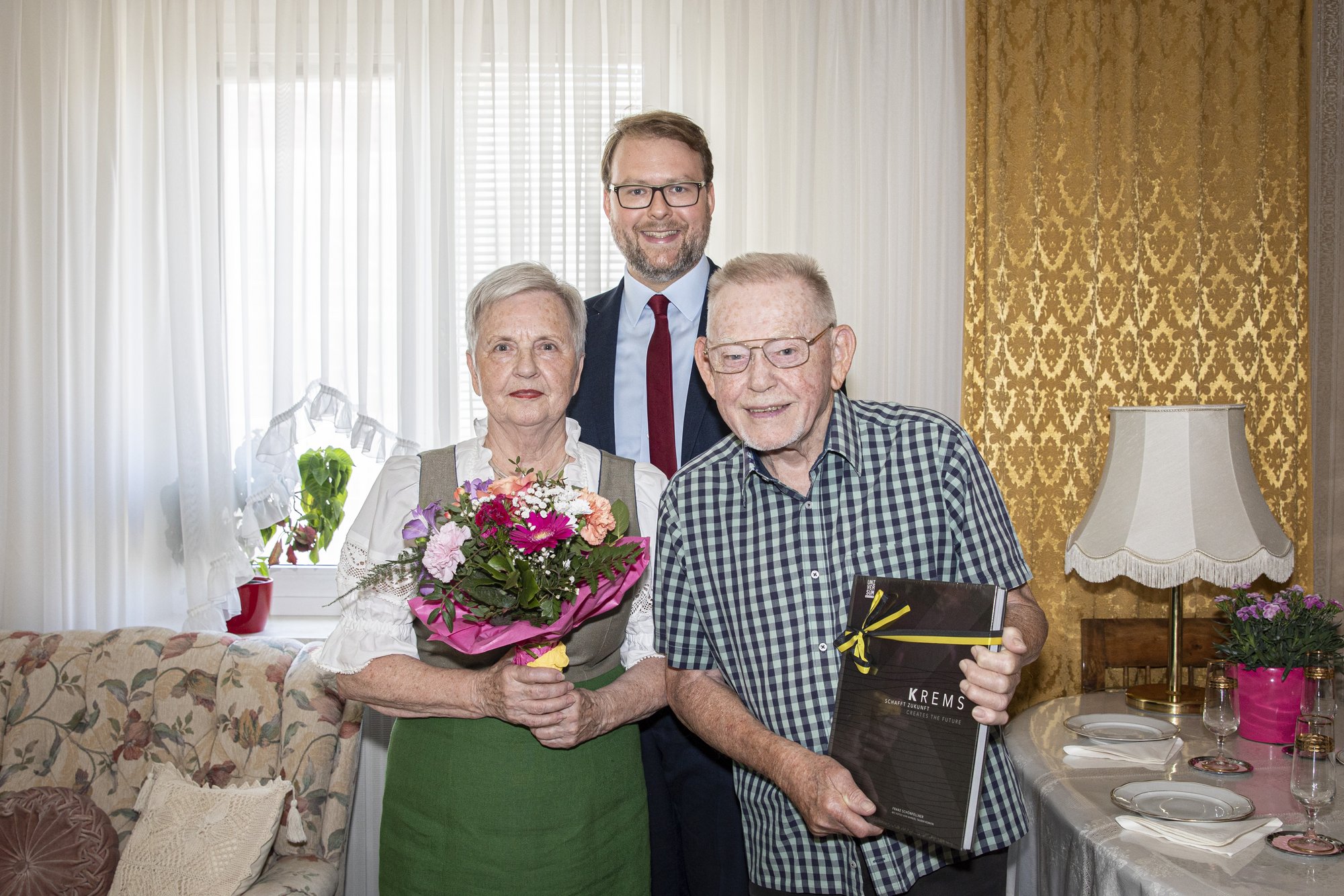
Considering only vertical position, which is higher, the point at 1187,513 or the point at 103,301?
the point at 103,301

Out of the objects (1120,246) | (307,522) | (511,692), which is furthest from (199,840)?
(1120,246)

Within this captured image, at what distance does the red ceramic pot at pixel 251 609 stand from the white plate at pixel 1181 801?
286cm

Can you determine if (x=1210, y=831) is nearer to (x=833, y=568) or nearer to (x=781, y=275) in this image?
(x=833, y=568)

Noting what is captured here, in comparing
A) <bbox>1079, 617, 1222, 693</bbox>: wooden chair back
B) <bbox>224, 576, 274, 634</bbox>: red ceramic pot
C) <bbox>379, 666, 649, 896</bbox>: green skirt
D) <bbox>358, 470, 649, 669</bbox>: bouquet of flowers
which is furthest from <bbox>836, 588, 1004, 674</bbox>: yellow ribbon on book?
<bbox>224, 576, 274, 634</bbox>: red ceramic pot

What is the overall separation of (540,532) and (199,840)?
1.82m

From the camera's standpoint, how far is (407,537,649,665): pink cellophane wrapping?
1648 mm

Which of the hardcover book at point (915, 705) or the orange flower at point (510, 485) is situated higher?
the orange flower at point (510, 485)

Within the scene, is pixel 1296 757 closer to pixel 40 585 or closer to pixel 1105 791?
pixel 1105 791

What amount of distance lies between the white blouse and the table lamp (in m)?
1.68

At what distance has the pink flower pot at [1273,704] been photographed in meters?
2.56

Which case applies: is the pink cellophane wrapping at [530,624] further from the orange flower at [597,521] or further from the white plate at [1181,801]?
the white plate at [1181,801]

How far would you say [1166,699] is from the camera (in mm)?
2941

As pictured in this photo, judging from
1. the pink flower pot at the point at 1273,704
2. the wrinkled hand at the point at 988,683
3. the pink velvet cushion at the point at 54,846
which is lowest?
the pink velvet cushion at the point at 54,846

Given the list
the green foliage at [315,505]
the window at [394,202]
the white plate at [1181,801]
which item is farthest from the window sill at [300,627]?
the white plate at [1181,801]
